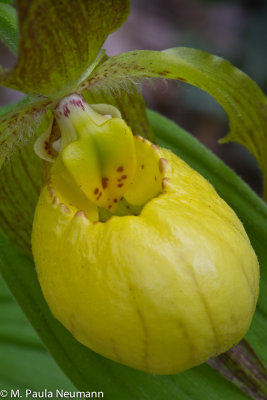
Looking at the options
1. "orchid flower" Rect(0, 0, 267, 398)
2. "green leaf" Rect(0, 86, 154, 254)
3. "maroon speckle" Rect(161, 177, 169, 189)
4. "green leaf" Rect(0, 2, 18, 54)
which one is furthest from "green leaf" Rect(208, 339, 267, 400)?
"green leaf" Rect(0, 2, 18, 54)

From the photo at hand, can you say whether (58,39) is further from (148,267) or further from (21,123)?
(148,267)

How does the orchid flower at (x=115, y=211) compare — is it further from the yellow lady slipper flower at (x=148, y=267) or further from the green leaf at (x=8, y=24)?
the green leaf at (x=8, y=24)

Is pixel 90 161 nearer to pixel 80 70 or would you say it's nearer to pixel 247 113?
pixel 80 70

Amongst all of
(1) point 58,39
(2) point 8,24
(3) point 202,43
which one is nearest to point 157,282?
(1) point 58,39

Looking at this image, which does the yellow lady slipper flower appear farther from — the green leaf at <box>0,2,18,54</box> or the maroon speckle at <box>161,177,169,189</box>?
the green leaf at <box>0,2,18,54</box>

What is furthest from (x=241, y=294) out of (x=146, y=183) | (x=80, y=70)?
(x=80, y=70)
